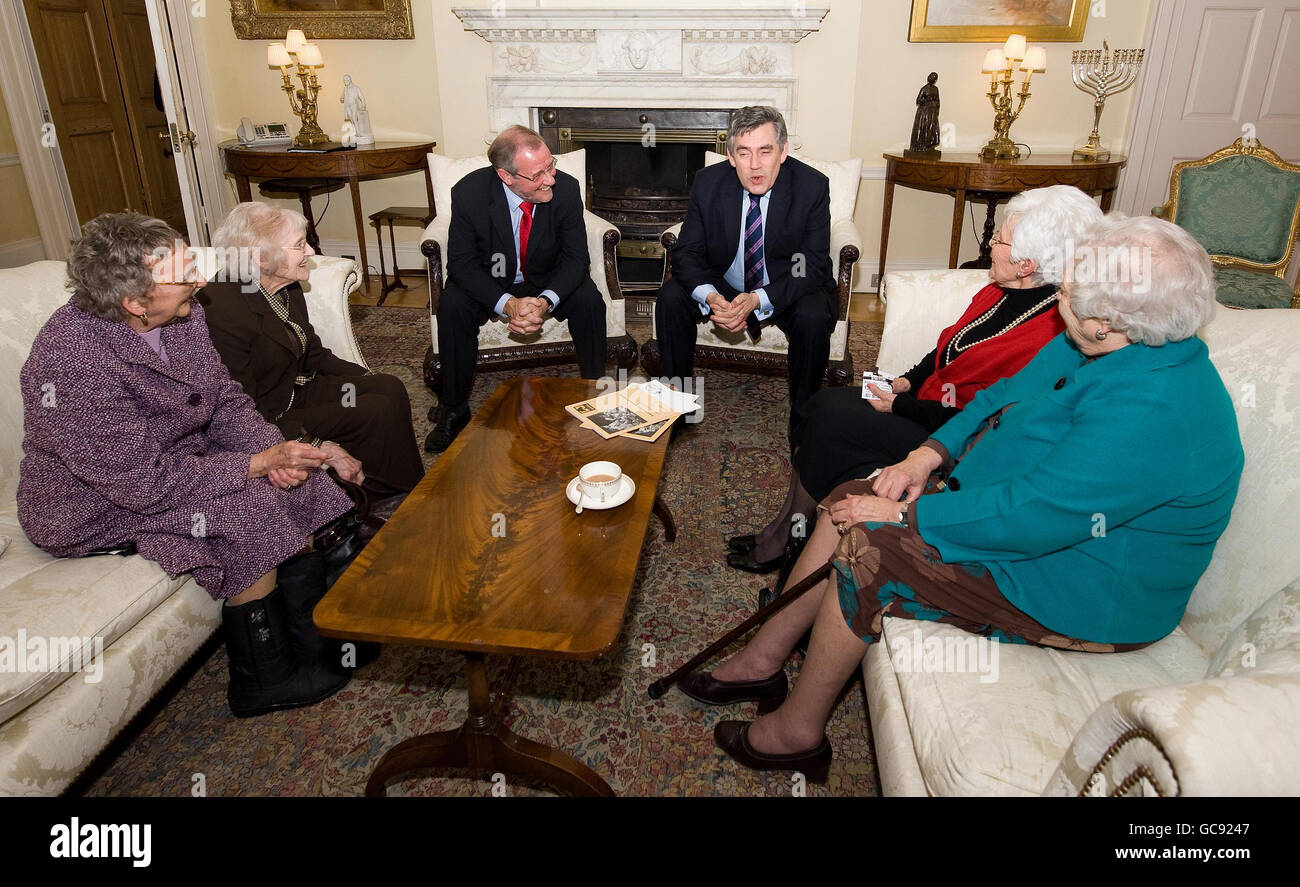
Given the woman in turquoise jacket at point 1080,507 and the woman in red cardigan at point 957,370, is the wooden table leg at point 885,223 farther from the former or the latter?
the woman in turquoise jacket at point 1080,507

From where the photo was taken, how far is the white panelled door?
4.63m

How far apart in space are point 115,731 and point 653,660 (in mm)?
1251

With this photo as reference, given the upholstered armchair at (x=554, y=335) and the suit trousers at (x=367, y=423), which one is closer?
the suit trousers at (x=367, y=423)

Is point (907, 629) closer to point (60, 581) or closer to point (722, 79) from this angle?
point (60, 581)

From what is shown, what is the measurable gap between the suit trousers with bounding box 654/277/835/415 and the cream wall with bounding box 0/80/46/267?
4341 millimetres

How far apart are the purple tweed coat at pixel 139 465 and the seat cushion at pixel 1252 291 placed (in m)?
4.01

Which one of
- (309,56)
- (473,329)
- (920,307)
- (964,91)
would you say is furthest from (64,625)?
(964,91)

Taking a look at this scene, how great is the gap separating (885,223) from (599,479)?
3.86 metres

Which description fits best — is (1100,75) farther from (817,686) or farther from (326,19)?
(326,19)

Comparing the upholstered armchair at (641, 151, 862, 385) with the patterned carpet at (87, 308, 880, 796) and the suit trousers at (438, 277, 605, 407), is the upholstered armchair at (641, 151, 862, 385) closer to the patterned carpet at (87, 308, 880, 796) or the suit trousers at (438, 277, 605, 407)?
the suit trousers at (438, 277, 605, 407)

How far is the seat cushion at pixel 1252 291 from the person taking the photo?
359 centimetres

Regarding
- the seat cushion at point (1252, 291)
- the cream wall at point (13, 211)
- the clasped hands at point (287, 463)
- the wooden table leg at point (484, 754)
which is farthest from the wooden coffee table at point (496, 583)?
the cream wall at point (13, 211)

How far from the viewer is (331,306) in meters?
2.83

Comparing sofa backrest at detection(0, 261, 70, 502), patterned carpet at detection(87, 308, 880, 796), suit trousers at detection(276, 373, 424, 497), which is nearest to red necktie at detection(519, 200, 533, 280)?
suit trousers at detection(276, 373, 424, 497)
